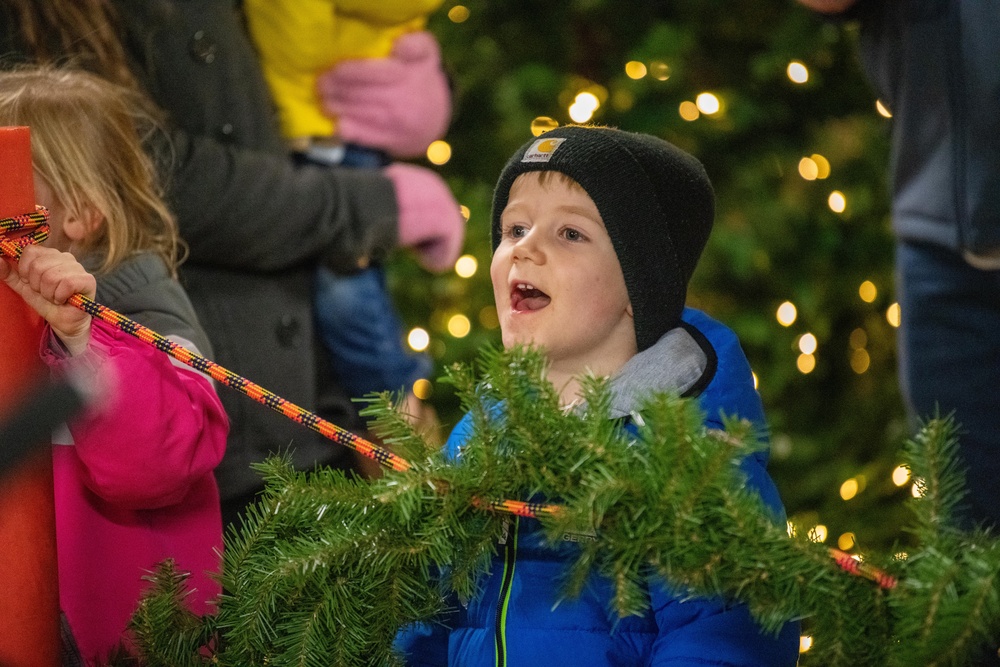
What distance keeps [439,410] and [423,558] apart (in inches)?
81.8

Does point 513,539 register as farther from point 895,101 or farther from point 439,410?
point 439,410

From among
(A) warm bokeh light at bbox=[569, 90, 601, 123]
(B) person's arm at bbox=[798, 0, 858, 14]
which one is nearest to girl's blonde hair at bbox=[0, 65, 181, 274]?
(B) person's arm at bbox=[798, 0, 858, 14]

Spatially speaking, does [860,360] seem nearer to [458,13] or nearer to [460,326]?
[460,326]

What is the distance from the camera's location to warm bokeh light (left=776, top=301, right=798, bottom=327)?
9.23 ft

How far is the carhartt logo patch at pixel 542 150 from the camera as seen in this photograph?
1234 mm

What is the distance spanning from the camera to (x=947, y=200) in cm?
171

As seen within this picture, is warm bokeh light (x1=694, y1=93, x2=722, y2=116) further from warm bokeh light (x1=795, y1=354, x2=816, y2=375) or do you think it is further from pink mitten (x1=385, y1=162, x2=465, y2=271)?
pink mitten (x1=385, y1=162, x2=465, y2=271)

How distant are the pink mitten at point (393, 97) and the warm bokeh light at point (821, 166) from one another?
3.53 ft

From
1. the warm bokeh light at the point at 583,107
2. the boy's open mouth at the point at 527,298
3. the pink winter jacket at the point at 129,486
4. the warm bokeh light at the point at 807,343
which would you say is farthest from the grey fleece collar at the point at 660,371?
the warm bokeh light at the point at 807,343

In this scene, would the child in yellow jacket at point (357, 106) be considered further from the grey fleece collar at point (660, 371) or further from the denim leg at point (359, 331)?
the grey fleece collar at point (660, 371)

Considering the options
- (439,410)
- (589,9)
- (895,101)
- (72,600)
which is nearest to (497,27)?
(589,9)

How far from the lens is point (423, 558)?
1.02 meters

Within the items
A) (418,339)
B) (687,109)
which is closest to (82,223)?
(418,339)

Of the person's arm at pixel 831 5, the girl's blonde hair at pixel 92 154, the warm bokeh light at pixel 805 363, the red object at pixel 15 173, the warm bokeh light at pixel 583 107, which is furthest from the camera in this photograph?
the warm bokeh light at pixel 805 363
